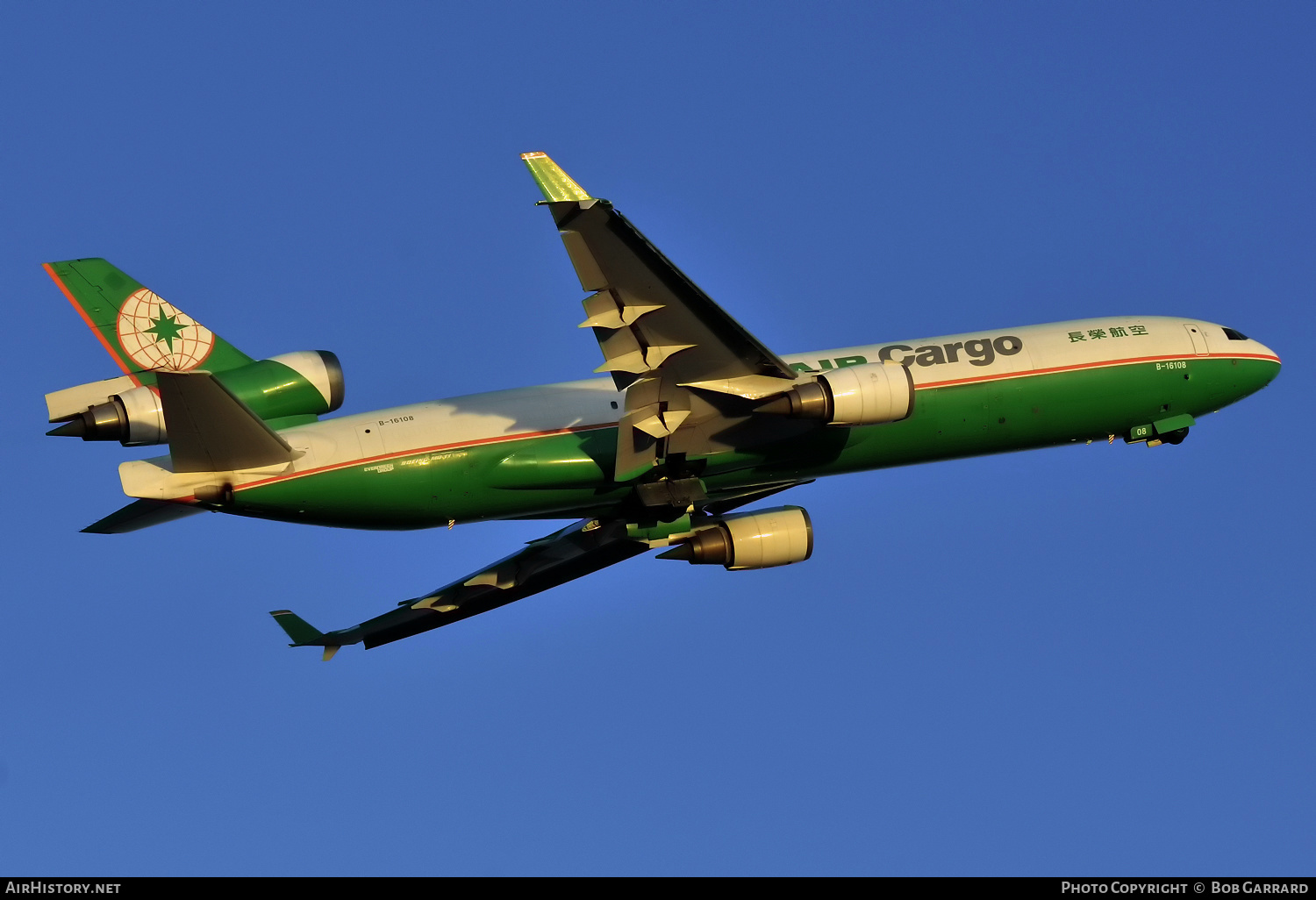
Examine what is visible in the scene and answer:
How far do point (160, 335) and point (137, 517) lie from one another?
410 cm

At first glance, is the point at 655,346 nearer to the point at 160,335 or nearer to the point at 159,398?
the point at 159,398

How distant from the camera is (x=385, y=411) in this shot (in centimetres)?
3500

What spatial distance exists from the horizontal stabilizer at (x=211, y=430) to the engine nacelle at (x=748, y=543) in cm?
904

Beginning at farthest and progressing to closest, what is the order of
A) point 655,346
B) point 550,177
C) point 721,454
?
point 721,454 < point 655,346 < point 550,177

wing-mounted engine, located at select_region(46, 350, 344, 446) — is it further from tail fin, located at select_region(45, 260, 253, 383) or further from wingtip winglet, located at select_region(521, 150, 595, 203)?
wingtip winglet, located at select_region(521, 150, 595, 203)

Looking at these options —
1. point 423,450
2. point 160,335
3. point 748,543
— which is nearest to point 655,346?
point 423,450

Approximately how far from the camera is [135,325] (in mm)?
36406

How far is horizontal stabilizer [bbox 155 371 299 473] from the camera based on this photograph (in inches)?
1206

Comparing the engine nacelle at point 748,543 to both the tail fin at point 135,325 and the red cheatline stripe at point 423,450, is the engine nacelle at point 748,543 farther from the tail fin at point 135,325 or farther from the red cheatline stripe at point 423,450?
the tail fin at point 135,325

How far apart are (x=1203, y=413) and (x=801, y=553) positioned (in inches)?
409

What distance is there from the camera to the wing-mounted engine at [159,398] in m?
33.2

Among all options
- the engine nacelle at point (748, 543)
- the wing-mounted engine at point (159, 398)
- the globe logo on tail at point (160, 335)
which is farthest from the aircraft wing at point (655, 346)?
the globe logo on tail at point (160, 335)

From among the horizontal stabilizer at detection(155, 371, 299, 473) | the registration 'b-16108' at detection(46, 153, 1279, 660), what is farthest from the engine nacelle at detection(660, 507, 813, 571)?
the horizontal stabilizer at detection(155, 371, 299, 473)
